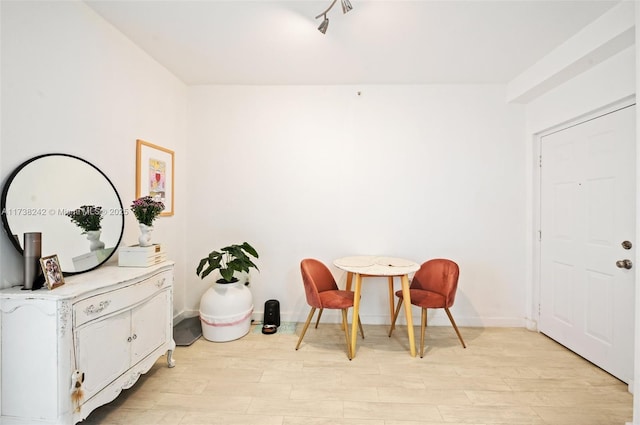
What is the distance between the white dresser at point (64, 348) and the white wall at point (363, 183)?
1566 mm

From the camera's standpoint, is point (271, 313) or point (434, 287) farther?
point (271, 313)

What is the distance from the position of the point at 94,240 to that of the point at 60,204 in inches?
12.7

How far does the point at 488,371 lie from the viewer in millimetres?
2227

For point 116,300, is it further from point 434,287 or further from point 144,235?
point 434,287

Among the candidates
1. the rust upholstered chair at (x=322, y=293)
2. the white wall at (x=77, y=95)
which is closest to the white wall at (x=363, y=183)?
the rust upholstered chair at (x=322, y=293)

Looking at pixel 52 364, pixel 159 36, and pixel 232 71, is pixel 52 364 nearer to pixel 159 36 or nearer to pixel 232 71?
pixel 159 36

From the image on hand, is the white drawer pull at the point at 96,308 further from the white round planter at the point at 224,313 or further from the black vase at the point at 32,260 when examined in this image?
the white round planter at the point at 224,313

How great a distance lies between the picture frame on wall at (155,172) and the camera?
2.51 m

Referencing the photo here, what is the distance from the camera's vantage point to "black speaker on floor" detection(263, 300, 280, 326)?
9.80 ft

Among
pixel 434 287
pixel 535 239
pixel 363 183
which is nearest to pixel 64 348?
pixel 363 183

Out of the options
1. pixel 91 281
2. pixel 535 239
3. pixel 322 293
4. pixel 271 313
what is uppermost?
pixel 535 239

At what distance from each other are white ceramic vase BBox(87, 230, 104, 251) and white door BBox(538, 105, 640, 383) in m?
3.87

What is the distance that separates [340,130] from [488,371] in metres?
2.65

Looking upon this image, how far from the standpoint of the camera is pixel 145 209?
6.81 feet
